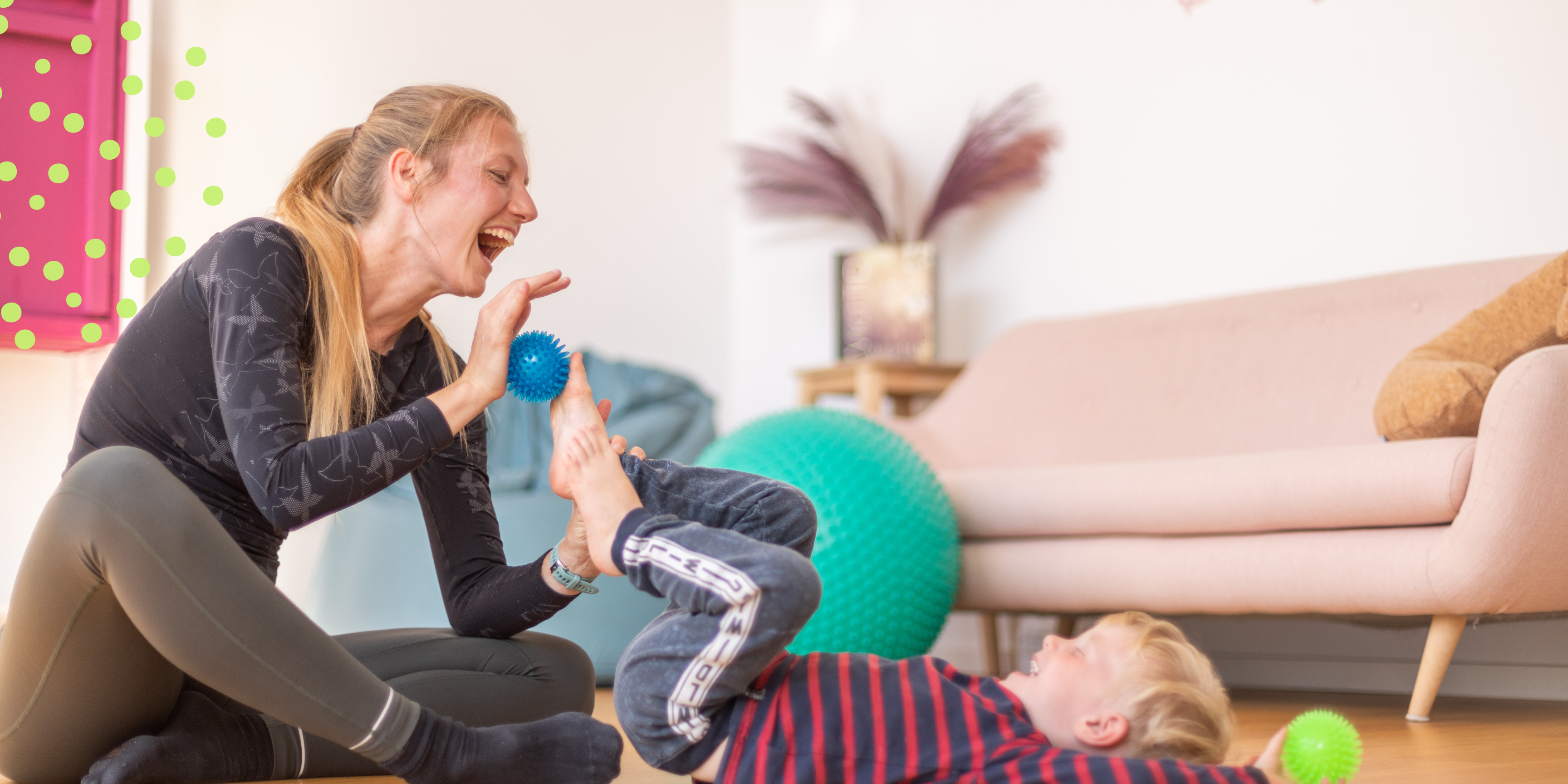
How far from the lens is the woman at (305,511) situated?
3.42 feet

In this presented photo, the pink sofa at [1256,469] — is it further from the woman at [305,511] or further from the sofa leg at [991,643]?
the woman at [305,511]

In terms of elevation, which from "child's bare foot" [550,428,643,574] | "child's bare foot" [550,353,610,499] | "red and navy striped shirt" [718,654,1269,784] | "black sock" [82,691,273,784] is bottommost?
"black sock" [82,691,273,784]

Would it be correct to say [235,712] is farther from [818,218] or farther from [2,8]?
[818,218]

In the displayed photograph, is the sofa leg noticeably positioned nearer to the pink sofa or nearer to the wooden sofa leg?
the pink sofa

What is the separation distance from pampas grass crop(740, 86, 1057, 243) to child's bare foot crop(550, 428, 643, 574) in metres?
2.41

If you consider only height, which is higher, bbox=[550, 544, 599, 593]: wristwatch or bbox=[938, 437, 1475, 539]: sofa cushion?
bbox=[550, 544, 599, 593]: wristwatch

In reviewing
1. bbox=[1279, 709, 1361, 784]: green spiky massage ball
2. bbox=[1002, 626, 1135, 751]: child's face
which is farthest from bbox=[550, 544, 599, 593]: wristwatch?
bbox=[1279, 709, 1361, 784]: green spiky massage ball

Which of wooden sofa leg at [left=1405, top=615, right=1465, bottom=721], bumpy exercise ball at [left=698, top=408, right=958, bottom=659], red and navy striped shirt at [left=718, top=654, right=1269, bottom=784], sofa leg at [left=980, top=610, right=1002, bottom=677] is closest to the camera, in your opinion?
red and navy striped shirt at [left=718, top=654, right=1269, bottom=784]

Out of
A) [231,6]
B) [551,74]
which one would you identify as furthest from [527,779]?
[551,74]

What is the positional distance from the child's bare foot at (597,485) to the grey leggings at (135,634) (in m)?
0.22

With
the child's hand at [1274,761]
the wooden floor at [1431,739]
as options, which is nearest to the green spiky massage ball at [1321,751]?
the child's hand at [1274,761]

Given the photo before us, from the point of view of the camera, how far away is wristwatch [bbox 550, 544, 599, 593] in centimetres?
135

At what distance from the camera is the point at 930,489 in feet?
7.18

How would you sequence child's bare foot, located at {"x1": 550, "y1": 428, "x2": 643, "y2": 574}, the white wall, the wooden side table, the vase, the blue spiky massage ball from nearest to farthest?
1. child's bare foot, located at {"x1": 550, "y1": 428, "x2": 643, "y2": 574}
2. the blue spiky massage ball
3. the white wall
4. the wooden side table
5. the vase
